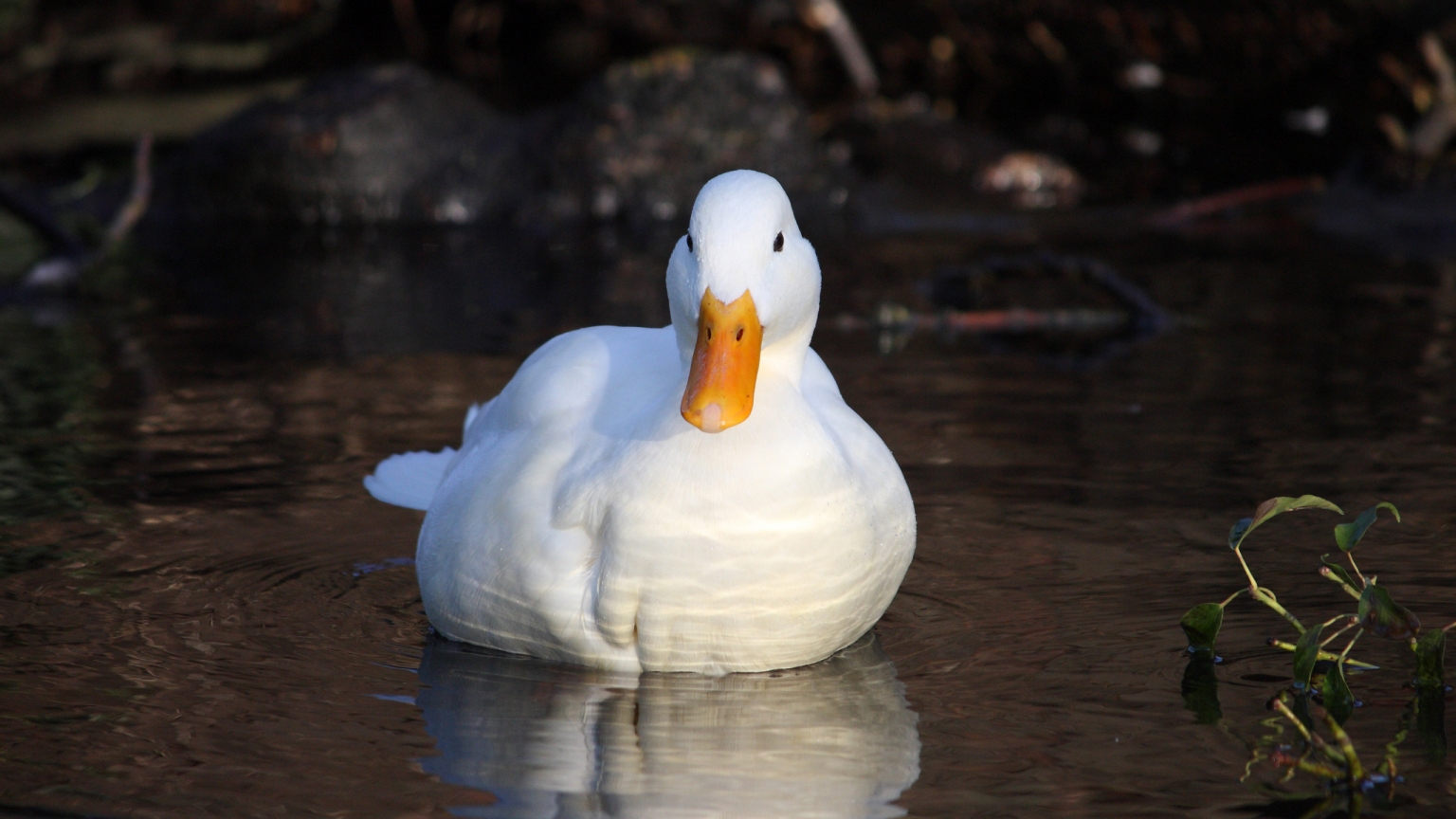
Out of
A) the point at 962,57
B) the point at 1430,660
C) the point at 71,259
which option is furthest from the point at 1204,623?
the point at 962,57

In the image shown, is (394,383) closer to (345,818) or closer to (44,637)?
(44,637)

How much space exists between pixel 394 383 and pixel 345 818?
4.43 meters

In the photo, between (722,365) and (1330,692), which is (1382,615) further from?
(722,365)

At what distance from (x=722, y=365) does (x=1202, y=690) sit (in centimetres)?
121

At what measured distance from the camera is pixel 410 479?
5.01 meters

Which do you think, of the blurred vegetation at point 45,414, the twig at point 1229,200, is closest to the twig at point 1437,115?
the twig at point 1229,200

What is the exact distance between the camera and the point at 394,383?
293 inches

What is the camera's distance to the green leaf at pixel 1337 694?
359cm

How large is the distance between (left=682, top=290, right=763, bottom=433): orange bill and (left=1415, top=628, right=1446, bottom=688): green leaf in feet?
4.74

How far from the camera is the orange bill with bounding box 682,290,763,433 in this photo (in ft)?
11.7

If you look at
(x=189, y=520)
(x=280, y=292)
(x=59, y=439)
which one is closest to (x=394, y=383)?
(x=59, y=439)

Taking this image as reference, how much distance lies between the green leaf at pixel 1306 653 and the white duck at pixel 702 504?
2.80 ft

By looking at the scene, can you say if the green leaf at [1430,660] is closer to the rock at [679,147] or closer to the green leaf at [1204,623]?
the green leaf at [1204,623]

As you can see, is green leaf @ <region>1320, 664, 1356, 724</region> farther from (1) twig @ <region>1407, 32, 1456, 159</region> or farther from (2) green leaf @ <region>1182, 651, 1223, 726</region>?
(1) twig @ <region>1407, 32, 1456, 159</region>
